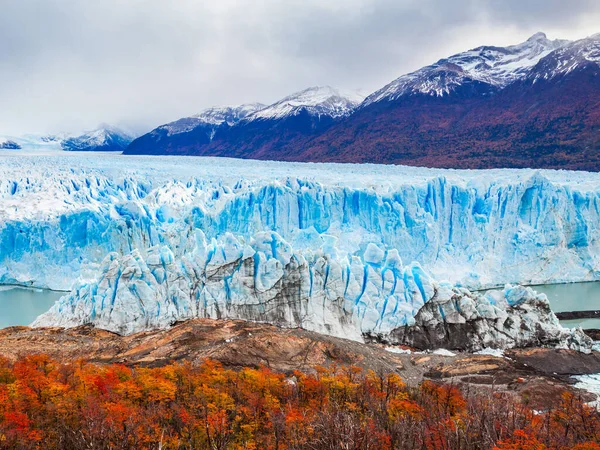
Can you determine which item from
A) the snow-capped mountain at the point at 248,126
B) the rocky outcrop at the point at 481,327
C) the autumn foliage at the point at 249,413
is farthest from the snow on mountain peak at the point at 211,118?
the autumn foliage at the point at 249,413

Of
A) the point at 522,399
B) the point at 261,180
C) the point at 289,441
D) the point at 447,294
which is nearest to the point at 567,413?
the point at 522,399

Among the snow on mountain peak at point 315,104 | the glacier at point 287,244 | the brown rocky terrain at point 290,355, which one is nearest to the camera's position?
the brown rocky terrain at point 290,355

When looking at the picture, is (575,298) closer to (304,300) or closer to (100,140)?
(304,300)

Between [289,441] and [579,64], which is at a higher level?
[579,64]

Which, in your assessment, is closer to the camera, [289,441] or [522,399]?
[289,441]

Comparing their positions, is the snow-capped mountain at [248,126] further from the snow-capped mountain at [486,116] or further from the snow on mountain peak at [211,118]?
the snow-capped mountain at [486,116]

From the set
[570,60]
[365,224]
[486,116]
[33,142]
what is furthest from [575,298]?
[33,142]

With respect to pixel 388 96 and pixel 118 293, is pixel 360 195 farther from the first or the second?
pixel 388 96

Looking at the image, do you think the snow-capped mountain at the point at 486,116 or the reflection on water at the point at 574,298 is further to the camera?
the snow-capped mountain at the point at 486,116
